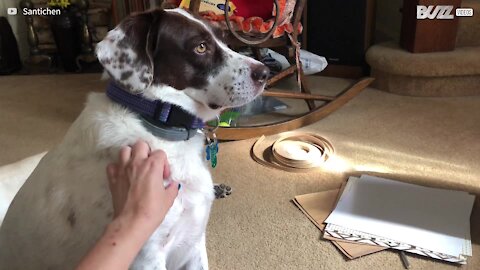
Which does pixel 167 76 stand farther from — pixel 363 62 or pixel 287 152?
pixel 363 62

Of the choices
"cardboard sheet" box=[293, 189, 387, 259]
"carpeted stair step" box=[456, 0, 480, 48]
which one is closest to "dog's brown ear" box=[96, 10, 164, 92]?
"cardboard sheet" box=[293, 189, 387, 259]

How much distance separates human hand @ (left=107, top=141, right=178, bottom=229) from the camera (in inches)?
31.1

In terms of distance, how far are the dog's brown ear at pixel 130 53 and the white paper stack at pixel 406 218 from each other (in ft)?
2.94

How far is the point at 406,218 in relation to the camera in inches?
64.9

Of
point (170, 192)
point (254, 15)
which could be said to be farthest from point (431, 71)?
point (170, 192)

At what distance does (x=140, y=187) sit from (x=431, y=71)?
2237mm

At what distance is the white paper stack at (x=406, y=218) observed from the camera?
1521 millimetres

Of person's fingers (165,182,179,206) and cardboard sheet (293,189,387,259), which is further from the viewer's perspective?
cardboard sheet (293,189,387,259)

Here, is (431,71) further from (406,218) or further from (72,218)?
(72,218)

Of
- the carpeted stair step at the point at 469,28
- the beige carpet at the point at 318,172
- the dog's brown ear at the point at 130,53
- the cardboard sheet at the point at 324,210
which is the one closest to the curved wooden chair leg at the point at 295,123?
the beige carpet at the point at 318,172

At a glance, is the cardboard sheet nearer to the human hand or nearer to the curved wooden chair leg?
the curved wooden chair leg

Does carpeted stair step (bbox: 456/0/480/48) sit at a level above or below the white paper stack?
above

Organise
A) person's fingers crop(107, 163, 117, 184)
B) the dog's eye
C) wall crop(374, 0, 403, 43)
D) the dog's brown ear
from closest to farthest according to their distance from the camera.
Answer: person's fingers crop(107, 163, 117, 184) < the dog's brown ear < the dog's eye < wall crop(374, 0, 403, 43)

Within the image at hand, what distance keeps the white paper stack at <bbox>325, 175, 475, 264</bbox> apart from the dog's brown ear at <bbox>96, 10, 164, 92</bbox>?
2.94 ft
